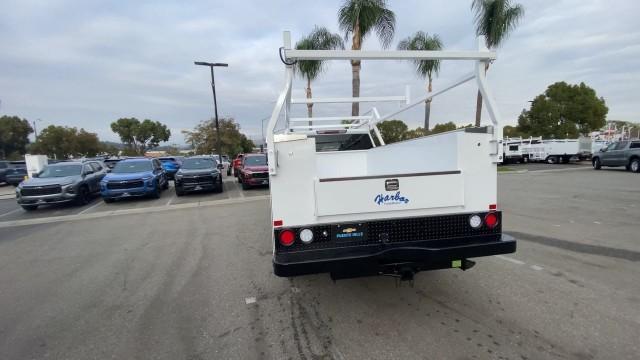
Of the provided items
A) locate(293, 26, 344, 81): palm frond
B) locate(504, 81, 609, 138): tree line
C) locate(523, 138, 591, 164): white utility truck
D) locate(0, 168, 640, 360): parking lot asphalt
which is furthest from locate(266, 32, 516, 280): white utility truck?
locate(504, 81, 609, 138): tree line

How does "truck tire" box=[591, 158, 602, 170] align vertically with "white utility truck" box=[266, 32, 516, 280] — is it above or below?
below

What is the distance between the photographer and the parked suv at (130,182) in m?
12.0

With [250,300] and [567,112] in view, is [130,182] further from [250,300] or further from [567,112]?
[567,112]

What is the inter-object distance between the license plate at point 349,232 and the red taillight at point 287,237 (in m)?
0.38

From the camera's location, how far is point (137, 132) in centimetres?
7319

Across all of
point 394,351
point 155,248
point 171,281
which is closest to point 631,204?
point 394,351

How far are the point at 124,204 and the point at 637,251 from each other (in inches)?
551

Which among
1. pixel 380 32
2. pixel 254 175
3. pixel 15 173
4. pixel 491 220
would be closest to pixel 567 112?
pixel 380 32

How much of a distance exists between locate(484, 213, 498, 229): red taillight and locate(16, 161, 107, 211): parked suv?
43.1 ft

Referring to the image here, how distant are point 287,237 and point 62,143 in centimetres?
6523

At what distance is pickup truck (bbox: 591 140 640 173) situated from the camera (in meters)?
17.6

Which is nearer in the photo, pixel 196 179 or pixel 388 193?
pixel 388 193

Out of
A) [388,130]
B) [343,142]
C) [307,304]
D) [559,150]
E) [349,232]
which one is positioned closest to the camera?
[349,232]

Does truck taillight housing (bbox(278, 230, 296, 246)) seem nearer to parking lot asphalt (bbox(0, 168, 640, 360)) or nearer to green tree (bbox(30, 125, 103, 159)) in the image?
parking lot asphalt (bbox(0, 168, 640, 360))
